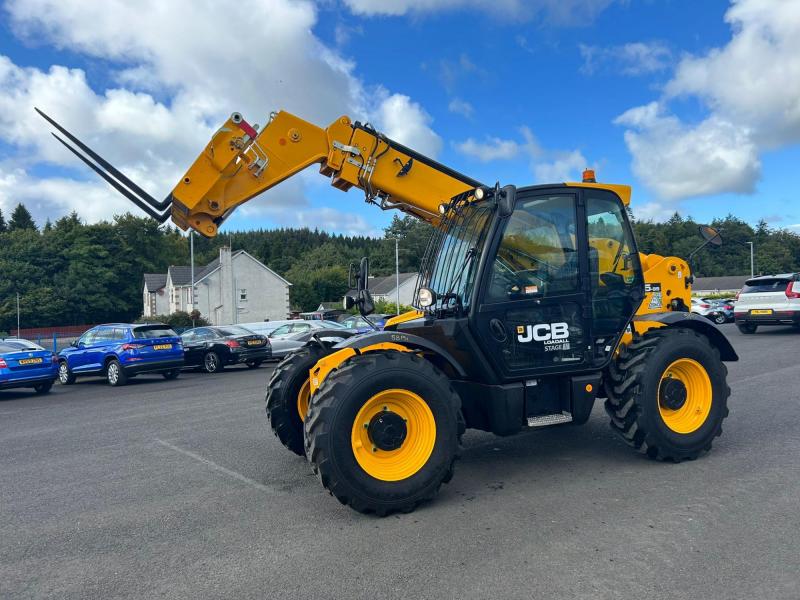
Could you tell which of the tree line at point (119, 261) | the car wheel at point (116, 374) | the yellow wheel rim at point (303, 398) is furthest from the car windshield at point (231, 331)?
the tree line at point (119, 261)

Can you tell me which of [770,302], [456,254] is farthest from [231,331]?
[770,302]

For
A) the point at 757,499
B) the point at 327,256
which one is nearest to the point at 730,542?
the point at 757,499

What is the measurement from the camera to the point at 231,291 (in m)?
56.3

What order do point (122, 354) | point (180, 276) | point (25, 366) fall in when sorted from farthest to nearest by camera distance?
point (180, 276)
point (122, 354)
point (25, 366)

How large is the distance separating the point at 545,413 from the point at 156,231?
7639cm

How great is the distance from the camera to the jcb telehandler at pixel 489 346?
478 centimetres

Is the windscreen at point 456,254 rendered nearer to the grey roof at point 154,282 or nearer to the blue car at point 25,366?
the blue car at point 25,366

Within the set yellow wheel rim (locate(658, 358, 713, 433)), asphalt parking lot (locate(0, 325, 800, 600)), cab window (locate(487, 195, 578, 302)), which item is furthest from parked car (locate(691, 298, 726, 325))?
cab window (locate(487, 195, 578, 302))

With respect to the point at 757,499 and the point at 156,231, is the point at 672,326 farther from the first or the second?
the point at 156,231

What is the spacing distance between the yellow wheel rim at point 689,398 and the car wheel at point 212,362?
622 inches

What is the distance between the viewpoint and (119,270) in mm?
67375

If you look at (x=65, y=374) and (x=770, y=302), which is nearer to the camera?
(x=65, y=374)

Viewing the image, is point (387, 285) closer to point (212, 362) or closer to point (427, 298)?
point (212, 362)

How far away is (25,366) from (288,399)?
11.1 meters
